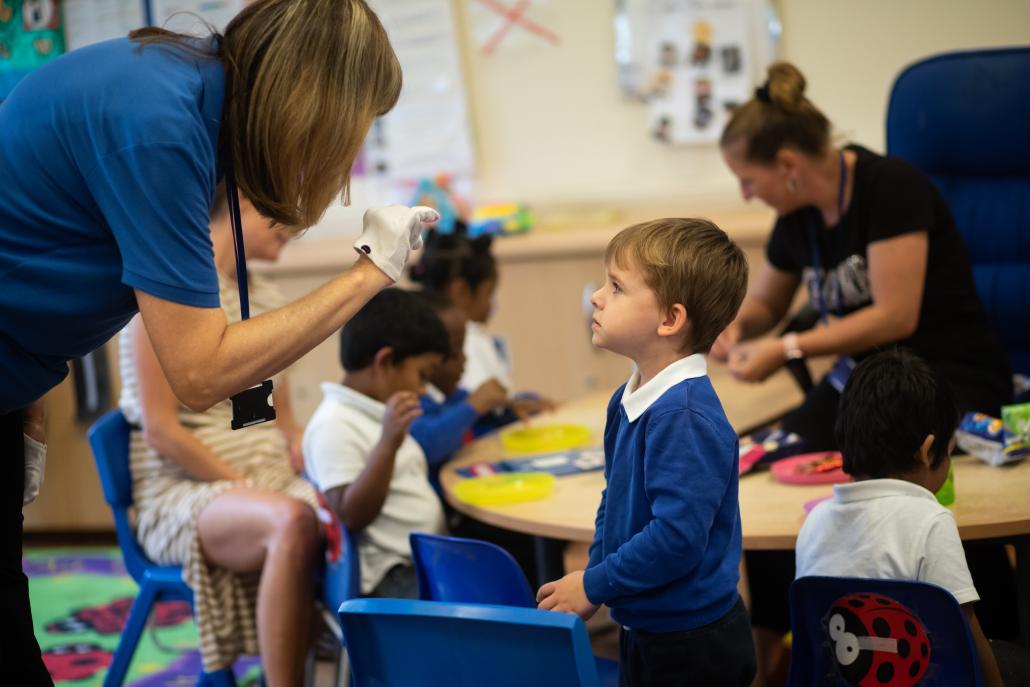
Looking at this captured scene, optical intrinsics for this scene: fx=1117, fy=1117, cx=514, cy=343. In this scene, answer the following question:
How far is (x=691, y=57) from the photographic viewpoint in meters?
3.82

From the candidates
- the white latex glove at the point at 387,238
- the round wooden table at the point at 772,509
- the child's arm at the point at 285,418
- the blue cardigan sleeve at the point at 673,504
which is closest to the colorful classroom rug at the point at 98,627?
the child's arm at the point at 285,418

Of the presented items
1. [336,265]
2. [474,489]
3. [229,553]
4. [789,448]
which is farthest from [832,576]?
[336,265]

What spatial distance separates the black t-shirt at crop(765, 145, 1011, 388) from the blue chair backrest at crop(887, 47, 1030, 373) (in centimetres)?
29

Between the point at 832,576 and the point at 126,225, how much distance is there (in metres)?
0.95

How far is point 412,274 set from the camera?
10.2ft

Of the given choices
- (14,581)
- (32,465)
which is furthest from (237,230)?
(14,581)

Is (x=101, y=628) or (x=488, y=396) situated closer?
(x=488, y=396)

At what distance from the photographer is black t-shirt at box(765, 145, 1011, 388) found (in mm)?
2268

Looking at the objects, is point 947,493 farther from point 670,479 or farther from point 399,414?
point 399,414


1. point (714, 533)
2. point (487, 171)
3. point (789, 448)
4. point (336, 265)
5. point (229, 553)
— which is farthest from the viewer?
point (487, 171)

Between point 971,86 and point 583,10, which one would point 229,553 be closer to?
point 971,86

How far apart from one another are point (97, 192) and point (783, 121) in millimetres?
1521

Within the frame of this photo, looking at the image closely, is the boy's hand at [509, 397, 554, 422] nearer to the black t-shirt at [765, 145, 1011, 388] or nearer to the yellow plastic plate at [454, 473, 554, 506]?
the yellow plastic plate at [454, 473, 554, 506]

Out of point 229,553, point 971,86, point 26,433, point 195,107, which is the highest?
point 195,107
